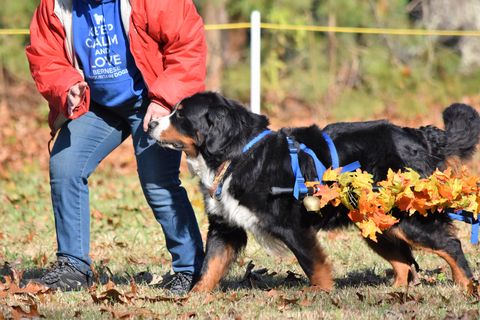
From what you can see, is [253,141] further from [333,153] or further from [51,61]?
[51,61]

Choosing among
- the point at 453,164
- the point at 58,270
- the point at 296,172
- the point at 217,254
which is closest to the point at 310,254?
the point at 296,172

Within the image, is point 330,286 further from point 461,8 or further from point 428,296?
point 461,8

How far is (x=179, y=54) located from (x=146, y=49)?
20cm

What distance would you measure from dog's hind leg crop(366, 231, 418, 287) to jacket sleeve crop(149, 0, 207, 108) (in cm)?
164

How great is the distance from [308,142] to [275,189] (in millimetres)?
465

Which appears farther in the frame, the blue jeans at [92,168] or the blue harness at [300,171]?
the blue jeans at [92,168]

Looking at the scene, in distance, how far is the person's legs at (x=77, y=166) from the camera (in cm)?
507

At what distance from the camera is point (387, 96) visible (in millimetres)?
14562

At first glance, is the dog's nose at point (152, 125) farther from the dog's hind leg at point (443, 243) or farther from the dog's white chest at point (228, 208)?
the dog's hind leg at point (443, 243)

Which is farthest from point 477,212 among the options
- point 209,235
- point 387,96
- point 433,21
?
point 433,21

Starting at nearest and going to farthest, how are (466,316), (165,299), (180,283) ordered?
(466,316) → (165,299) → (180,283)

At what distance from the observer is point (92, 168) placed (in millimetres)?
5195

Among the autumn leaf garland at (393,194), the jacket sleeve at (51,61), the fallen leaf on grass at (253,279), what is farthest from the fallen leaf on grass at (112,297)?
the autumn leaf garland at (393,194)

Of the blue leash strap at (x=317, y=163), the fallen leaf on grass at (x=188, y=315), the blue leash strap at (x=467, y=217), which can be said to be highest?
the blue leash strap at (x=317, y=163)
